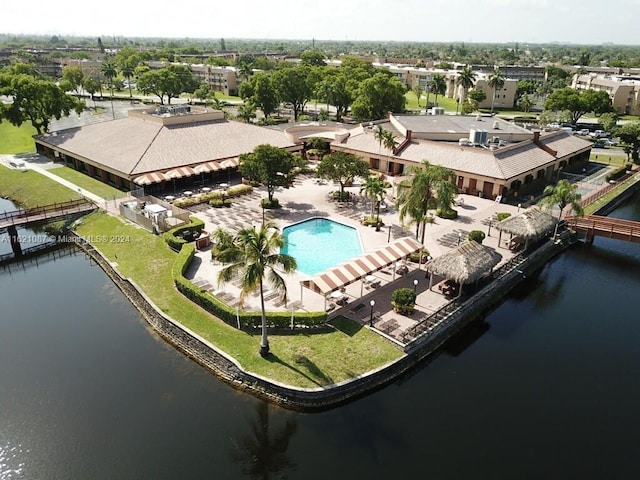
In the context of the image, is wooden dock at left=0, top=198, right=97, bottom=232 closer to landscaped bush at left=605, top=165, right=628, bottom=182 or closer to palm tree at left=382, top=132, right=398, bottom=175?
palm tree at left=382, top=132, right=398, bottom=175

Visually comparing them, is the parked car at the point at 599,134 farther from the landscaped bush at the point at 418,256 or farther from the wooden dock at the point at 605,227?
the landscaped bush at the point at 418,256

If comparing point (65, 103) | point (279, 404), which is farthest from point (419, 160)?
point (65, 103)

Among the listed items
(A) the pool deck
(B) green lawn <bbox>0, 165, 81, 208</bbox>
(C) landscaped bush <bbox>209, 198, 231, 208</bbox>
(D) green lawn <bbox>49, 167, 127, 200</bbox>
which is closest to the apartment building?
(A) the pool deck

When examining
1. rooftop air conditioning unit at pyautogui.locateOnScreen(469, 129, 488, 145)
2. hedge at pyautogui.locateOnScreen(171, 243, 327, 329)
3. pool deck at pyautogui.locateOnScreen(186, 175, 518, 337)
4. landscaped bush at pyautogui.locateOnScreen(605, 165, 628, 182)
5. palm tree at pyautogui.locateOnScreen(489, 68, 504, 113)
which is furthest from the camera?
palm tree at pyautogui.locateOnScreen(489, 68, 504, 113)

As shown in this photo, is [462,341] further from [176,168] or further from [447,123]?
[447,123]

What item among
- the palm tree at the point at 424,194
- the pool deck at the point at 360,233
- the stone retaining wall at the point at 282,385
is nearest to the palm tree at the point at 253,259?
the pool deck at the point at 360,233

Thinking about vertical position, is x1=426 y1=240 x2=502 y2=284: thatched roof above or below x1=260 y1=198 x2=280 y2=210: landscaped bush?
above

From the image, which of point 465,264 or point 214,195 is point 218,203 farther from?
point 465,264
